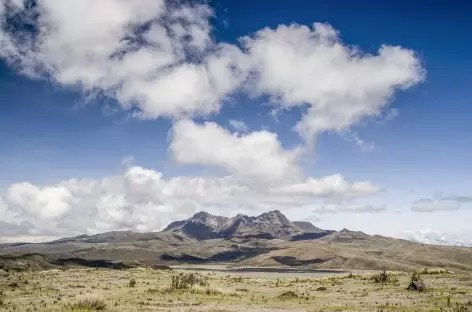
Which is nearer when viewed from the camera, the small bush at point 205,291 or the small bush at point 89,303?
the small bush at point 89,303

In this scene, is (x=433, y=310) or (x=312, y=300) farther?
(x=312, y=300)

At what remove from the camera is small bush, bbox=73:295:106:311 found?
112 ft

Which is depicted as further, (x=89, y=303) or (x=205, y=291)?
(x=205, y=291)

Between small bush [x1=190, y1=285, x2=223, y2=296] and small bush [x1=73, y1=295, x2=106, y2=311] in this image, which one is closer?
small bush [x1=73, y1=295, x2=106, y2=311]

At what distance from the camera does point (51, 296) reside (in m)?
43.6

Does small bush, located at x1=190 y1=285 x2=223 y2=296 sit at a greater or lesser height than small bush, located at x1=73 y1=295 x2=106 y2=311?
lesser

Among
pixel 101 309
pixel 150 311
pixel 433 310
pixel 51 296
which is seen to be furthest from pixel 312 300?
pixel 51 296

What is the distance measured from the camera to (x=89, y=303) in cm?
3447

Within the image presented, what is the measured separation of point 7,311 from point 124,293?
16.9 m

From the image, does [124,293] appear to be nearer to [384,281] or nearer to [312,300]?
[312,300]

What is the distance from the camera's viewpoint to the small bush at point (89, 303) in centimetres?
3416

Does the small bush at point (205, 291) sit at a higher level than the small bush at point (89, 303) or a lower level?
lower

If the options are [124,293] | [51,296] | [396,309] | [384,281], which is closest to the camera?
[396,309]

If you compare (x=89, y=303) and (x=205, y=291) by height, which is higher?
(x=89, y=303)
